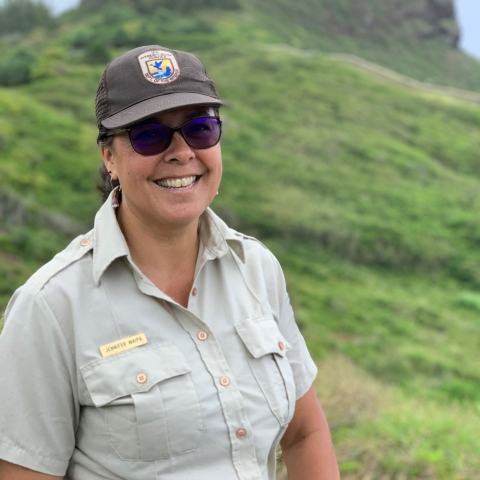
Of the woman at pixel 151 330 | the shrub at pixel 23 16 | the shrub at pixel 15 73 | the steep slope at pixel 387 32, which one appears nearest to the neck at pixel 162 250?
the woman at pixel 151 330

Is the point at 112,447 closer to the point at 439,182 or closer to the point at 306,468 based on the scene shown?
the point at 306,468

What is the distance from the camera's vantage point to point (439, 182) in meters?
22.7

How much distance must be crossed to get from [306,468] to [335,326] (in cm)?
1228

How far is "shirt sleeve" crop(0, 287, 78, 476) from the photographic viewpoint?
4.68 ft

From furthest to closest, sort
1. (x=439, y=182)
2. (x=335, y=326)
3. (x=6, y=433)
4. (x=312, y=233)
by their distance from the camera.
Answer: (x=439, y=182) < (x=312, y=233) < (x=335, y=326) < (x=6, y=433)

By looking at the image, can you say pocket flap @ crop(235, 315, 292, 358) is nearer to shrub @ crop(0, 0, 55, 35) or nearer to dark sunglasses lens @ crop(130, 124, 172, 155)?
dark sunglasses lens @ crop(130, 124, 172, 155)

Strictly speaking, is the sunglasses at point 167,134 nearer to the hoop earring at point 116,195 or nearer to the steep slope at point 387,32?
the hoop earring at point 116,195

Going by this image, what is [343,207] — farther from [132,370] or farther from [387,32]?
[387,32]

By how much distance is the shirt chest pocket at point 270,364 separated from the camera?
5.50ft

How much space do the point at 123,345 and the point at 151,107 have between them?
1.78ft

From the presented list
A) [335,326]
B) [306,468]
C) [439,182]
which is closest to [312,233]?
[335,326]

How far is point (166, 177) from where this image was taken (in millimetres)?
1643

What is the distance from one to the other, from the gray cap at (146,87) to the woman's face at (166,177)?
0.16 ft

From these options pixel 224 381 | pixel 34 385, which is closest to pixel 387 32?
pixel 224 381
